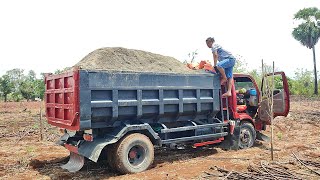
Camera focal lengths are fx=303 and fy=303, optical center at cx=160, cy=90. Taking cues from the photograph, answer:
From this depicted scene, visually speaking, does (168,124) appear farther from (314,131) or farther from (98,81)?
(314,131)

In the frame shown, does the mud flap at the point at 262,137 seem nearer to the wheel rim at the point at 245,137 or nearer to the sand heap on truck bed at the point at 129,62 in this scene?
the wheel rim at the point at 245,137

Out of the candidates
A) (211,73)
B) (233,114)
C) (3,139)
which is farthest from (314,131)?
(3,139)

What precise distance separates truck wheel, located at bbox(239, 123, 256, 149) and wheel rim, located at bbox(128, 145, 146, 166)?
10.9 ft

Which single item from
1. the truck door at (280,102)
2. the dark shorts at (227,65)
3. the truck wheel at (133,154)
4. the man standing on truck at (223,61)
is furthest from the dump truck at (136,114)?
the truck door at (280,102)

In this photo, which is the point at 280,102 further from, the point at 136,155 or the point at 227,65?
the point at 136,155

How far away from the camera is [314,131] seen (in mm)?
11711

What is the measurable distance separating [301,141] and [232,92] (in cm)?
332

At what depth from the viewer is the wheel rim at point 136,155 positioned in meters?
6.26

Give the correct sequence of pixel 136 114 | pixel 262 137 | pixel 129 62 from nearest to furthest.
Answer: pixel 136 114, pixel 129 62, pixel 262 137

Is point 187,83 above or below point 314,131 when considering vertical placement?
above

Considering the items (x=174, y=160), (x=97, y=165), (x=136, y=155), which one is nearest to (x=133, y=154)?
(x=136, y=155)

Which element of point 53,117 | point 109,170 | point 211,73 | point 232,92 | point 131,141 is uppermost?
point 211,73

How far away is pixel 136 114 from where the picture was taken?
253 inches

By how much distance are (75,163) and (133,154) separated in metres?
1.32
